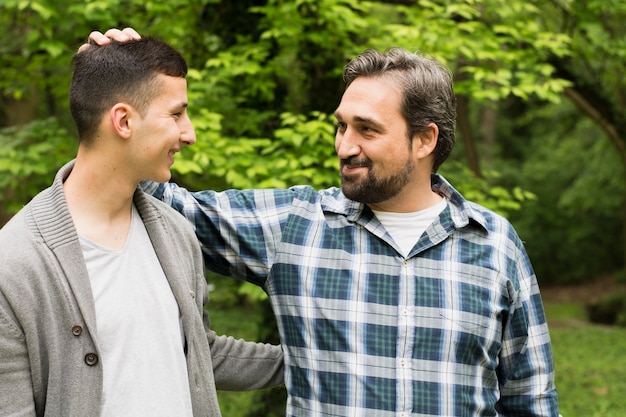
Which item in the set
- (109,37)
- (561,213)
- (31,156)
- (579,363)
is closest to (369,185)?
(109,37)

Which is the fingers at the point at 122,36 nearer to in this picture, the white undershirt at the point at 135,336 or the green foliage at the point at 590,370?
the white undershirt at the point at 135,336

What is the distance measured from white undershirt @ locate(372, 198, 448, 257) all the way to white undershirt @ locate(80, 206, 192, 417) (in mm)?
711

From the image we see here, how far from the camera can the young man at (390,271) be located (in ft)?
6.98

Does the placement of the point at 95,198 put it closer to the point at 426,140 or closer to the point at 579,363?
the point at 426,140

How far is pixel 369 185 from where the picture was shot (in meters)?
2.19

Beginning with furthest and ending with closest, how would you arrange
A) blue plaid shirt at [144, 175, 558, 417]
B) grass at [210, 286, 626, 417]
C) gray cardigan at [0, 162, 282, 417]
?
grass at [210, 286, 626, 417] < blue plaid shirt at [144, 175, 558, 417] < gray cardigan at [0, 162, 282, 417]

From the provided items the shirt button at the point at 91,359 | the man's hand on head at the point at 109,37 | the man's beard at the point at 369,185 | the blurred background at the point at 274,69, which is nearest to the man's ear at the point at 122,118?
the man's hand on head at the point at 109,37

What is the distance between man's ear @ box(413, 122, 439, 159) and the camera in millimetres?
2292

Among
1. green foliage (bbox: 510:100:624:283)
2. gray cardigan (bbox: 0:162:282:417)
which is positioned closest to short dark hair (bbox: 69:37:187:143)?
gray cardigan (bbox: 0:162:282:417)

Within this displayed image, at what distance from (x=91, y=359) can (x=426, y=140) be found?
1.20 m

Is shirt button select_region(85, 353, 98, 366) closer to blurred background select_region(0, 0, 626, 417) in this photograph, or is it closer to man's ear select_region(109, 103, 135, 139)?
man's ear select_region(109, 103, 135, 139)

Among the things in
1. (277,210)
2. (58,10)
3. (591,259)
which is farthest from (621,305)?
(277,210)

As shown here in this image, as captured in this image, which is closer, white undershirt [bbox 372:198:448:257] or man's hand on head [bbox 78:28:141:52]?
man's hand on head [bbox 78:28:141:52]

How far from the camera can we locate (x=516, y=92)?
454 cm
